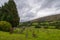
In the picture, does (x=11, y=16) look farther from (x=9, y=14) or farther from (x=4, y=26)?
(x=4, y=26)

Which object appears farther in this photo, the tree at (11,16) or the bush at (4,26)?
the tree at (11,16)

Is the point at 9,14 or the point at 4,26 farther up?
the point at 9,14

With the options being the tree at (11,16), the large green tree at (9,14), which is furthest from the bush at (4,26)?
the tree at (11,16)

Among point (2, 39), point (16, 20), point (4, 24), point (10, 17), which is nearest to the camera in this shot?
point (2, 39)

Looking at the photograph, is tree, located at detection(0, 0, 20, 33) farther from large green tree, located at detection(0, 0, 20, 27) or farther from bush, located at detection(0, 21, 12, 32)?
bush, located at detection(0, 21, 12, 32)

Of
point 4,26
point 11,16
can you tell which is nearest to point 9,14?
point 11,16

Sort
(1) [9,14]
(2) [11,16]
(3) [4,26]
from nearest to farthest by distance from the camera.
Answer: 1. (3) [4,26]
2. (1) [9,14]
3. (2) [11,16]

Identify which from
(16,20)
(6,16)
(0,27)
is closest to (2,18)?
(6,16)

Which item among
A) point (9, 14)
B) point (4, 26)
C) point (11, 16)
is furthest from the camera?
point (11, 16)

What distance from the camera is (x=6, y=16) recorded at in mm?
73500

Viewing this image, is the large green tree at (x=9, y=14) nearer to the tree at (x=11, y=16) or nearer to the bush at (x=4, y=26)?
the tree at (x=11, y=16)

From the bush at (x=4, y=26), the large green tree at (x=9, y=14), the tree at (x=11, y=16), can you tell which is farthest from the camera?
the tree at (x=11, y=16)

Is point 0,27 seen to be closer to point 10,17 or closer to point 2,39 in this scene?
point 10,17

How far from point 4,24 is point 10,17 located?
13263mm
